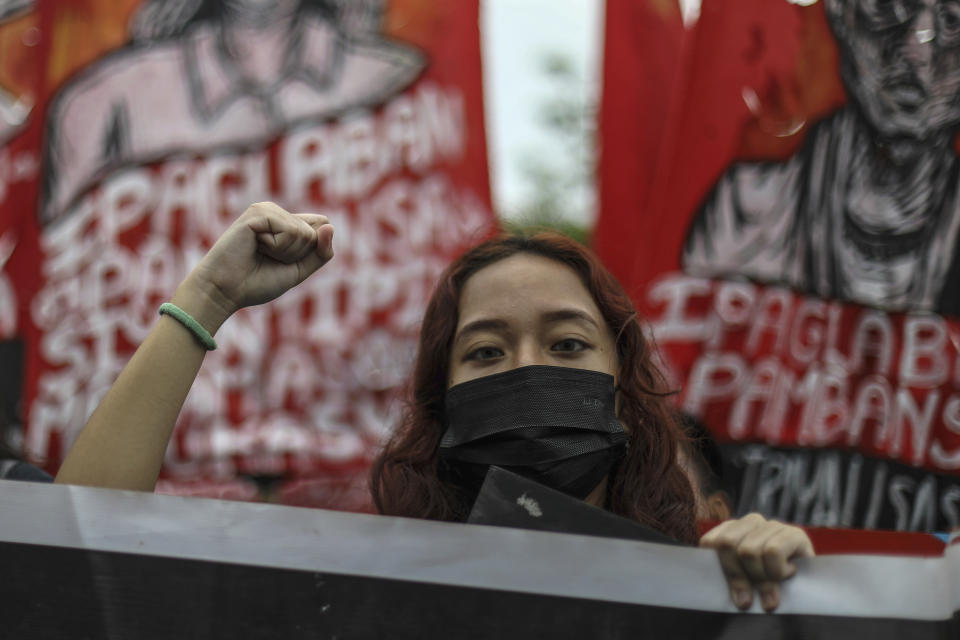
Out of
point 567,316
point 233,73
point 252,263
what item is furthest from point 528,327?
point 233,73

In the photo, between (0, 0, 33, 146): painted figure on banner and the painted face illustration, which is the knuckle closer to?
the painted face illustration

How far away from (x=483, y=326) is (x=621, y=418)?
1.17 feet

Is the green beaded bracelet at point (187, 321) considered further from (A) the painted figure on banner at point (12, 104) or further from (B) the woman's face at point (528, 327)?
(A) the painted figure on banner at point (12, 104)

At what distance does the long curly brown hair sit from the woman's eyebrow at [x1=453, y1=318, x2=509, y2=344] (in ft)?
0.37

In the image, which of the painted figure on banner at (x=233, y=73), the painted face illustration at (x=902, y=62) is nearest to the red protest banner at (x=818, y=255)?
the painted face illustration at (x=902, y=62)

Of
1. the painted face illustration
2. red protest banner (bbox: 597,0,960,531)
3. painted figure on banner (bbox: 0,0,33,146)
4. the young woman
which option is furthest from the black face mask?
painted figure on banner (bbox: 0,0,33,146)

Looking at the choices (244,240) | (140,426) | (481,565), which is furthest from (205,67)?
(481,565)

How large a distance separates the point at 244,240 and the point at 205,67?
83.2 inches

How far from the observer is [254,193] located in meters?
3.52

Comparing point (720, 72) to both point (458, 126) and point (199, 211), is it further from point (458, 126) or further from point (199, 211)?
point (199, 211)

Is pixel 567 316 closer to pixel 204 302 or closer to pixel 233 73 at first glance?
pixel 204 302

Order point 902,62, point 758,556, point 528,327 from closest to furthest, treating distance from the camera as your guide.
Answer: point 758,556 < point 528,327 < point 902,62

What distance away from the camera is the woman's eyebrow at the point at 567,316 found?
189 cm

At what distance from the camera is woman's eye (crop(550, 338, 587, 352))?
187 centimetres
